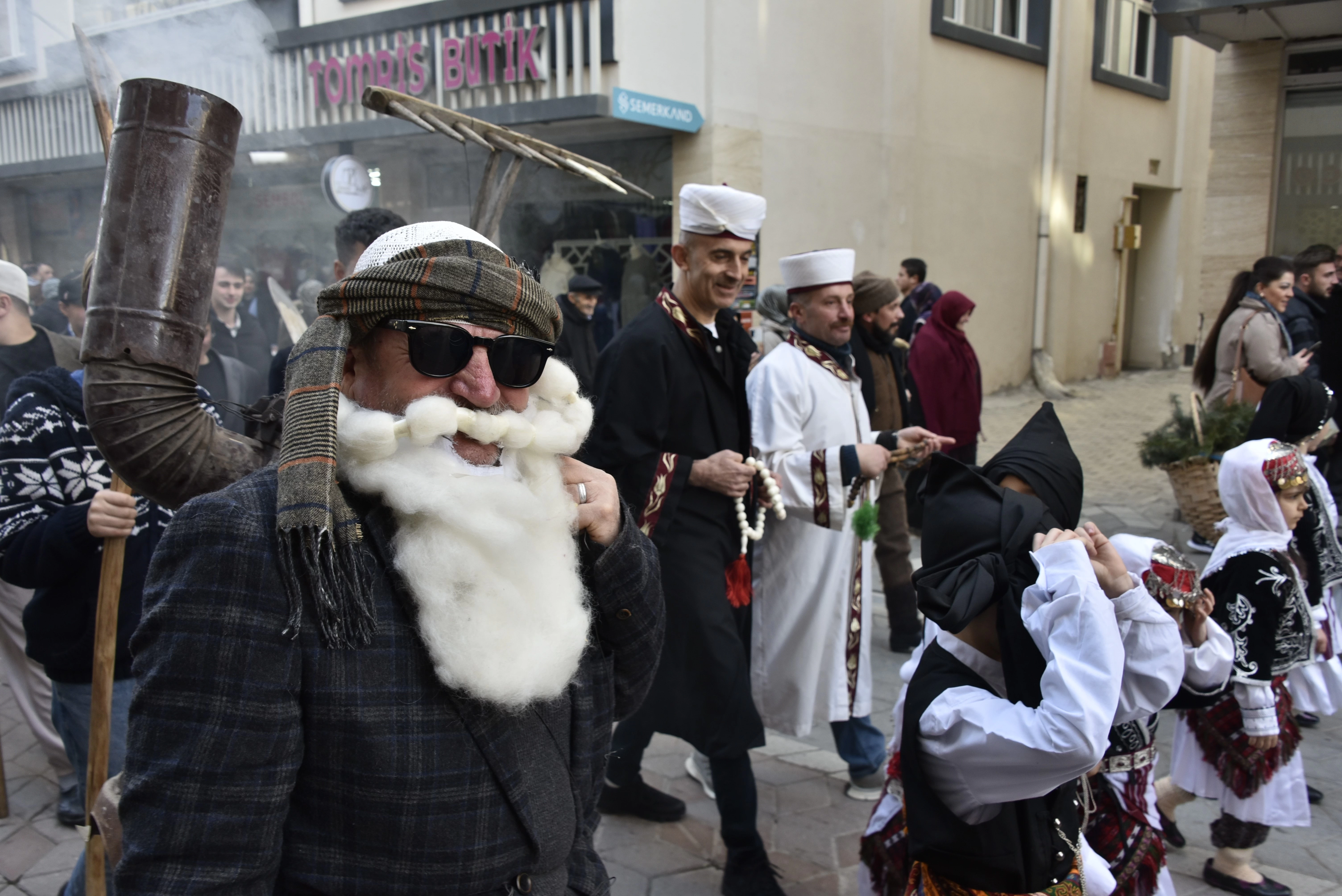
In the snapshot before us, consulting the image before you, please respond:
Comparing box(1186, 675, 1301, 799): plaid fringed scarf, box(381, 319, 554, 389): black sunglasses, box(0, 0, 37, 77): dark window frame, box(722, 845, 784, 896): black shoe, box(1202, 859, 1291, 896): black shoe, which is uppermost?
box(0, 0, 37, 77): dark window frame

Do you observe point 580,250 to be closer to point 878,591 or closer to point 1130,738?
point 878,591

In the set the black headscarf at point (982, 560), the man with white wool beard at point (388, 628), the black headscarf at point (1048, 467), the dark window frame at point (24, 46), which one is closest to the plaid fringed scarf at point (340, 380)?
the man with white wool beard at point (388, 628)

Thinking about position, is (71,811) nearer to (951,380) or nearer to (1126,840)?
(1126,840)

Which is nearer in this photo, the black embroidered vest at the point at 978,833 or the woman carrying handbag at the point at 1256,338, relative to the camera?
the black embroidered vest at the point at 978,833

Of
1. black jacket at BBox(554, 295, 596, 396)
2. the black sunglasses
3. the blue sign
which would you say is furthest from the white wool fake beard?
the blue sign

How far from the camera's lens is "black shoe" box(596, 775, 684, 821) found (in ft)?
12.5

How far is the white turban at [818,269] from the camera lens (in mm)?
4023

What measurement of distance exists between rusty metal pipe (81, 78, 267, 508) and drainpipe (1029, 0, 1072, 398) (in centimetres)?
1510

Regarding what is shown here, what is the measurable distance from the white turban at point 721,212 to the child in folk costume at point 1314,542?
2.27 meters

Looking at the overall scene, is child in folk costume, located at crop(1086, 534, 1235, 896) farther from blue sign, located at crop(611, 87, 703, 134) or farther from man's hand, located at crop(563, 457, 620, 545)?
blue sign, located at crop(611, 87, 703, 134)

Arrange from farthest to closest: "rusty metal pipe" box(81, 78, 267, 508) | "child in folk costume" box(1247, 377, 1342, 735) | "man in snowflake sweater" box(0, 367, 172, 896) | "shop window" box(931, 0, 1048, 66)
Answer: "shop window" box(931, 0, 1048, 66) → "child in folk costume" box(1247, 377, 1342, 735) → "man in snowflake sweater" box(0, 367, 172, 896) → "rusty metal pipe" box(81, 78, 267, 508)

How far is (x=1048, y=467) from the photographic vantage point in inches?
93.0

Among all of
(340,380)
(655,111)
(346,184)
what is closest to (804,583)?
(340,380)

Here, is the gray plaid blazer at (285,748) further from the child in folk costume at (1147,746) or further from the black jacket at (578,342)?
the black jacket at (578,342)
